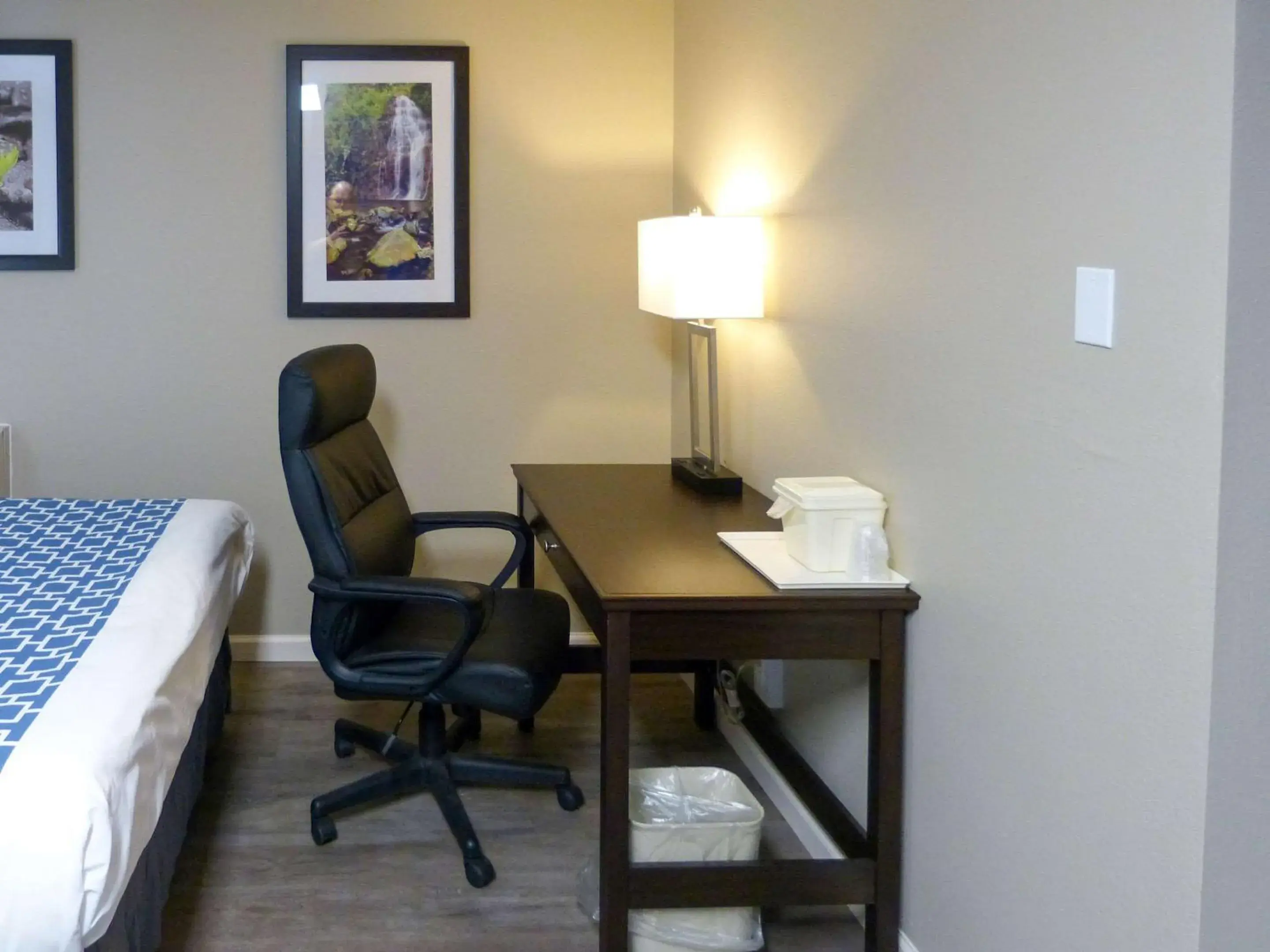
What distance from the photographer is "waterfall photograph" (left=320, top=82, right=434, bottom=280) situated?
423cm

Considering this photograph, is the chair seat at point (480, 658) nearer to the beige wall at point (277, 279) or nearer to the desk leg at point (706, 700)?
the desk leg at point (706, 700)

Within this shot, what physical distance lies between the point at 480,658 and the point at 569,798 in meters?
0.52

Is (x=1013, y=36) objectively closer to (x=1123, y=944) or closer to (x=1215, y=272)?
(x=1215, y=272)

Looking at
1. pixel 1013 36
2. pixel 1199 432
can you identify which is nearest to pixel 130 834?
pixel 1199 432

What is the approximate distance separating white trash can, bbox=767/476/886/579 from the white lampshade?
31.2 inches

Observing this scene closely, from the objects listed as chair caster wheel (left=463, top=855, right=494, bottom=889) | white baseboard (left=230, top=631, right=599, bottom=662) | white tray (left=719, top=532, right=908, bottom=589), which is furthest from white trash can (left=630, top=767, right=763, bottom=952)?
white baseboard (left=230, top=631, right=599, bottom=662)

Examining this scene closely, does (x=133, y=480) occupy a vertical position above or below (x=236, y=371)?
below

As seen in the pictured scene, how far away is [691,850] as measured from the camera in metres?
2.55

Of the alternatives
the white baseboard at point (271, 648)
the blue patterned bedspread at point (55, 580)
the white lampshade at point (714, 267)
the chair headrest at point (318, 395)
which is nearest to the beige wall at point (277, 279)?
the white baseboard at point (271, 648)

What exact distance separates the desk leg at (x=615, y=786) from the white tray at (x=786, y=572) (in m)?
0.29

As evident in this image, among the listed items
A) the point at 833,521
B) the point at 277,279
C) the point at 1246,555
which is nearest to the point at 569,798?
the point at 833,521

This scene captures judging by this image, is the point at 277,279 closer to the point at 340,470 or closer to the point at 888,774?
the point at 340,470

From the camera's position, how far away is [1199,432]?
61.6 inches

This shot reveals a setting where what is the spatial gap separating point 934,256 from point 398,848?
1761mm
